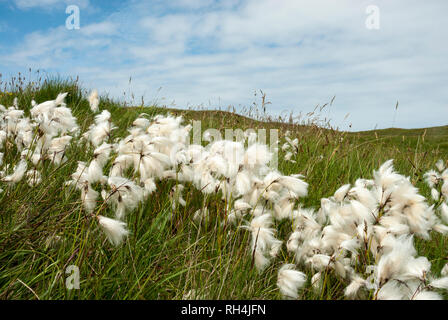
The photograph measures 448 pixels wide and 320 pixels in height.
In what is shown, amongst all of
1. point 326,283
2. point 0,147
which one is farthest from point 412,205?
point 0,147

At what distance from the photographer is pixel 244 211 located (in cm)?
280

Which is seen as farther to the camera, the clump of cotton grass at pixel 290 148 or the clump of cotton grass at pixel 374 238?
the clump of cotton grass at pixel 290 148

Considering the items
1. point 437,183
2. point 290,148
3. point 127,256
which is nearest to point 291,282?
point 127,256

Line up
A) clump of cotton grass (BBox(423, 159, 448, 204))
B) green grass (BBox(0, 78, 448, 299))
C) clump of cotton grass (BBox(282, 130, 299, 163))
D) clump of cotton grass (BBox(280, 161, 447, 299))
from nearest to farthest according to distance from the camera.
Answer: clump of cotton grass (BBox(280, 161, 447, 299))
green grass (BBox(0, 78, 448, 299))
clump of cotton grass (BBox(423, 159, 448, 204))
clump of cotton grass (BBox(282, 130, 299, 163))

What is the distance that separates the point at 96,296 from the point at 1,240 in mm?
924

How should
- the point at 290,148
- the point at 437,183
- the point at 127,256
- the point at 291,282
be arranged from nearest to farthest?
1. the point at 291,282
2. the point at 127,256
3. the point at 437,183
4. the point at 290,148
